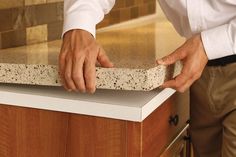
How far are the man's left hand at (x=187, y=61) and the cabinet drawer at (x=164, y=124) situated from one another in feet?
0.32

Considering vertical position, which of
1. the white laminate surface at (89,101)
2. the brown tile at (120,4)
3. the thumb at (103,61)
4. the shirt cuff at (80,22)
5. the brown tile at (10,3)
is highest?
the brown tile at (120,4)

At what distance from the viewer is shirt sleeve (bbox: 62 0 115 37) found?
38.1 inches

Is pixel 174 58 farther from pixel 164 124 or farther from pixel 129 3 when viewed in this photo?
pixel 129 3

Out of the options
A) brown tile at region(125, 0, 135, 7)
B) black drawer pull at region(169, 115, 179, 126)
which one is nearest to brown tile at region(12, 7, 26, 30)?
black drawer pull at region(169, 115, 179, 126)

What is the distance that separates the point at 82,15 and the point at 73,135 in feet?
0.84

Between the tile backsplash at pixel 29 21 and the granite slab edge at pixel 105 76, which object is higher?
the tile backsplash at pixel 29 21

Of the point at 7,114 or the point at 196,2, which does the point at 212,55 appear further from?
the point at 7,114

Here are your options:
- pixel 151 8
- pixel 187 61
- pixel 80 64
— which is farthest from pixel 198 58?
pixel 151 8

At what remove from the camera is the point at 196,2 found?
3.46 feet

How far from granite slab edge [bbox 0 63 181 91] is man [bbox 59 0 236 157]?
22 mm

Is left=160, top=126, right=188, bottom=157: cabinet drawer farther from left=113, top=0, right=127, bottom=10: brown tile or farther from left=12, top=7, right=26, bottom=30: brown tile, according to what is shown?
left=113, top=0, right=127, bottom=10: brown tile

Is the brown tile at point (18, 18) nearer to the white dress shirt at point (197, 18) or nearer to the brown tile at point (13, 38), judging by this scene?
the brown tile at point (13, 38)

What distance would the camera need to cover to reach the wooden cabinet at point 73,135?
93cm

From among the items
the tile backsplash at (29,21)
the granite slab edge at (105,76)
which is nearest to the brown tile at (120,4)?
the tile backsplash at (29,21)
